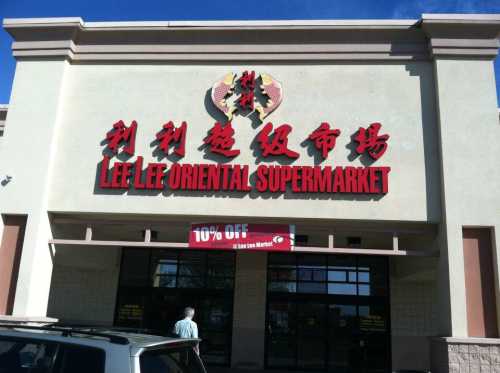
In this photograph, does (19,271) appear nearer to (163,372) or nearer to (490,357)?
(163,372)

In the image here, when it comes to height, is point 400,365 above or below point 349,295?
below

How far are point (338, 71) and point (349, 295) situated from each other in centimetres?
683

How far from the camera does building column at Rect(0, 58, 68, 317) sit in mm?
11930

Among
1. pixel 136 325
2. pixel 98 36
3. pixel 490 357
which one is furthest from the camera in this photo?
pixel 136 325

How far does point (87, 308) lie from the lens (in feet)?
53.5

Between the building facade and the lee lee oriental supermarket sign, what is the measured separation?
0.11ft

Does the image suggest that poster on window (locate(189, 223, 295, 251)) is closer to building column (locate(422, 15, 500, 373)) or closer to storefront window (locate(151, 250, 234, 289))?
building column (locate(422, 15, 500, 373))

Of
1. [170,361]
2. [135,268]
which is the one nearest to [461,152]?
[170,361]

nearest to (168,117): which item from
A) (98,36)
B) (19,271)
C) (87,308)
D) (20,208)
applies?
(98,36)

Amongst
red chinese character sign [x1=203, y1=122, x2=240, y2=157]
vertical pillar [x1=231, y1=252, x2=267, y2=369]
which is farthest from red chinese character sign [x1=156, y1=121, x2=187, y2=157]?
vertical pillar [x1=231, y1=252, x2=267, y2=369]

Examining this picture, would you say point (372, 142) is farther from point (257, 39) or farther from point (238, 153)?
point (257, 39)

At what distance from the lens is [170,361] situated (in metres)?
4.70

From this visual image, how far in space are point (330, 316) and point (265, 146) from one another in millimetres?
6249

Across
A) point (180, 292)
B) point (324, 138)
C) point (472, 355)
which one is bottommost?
point (472, 355)
